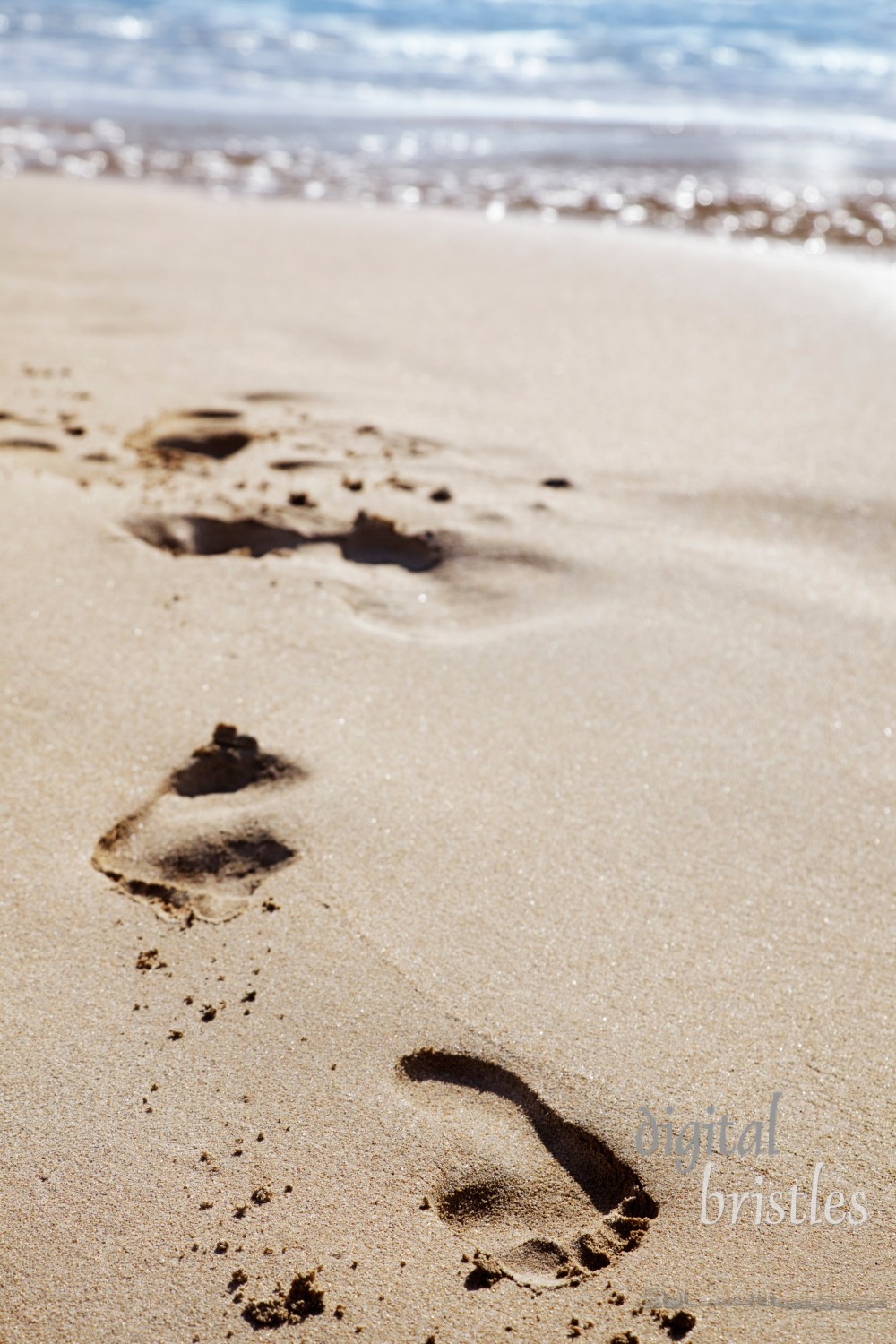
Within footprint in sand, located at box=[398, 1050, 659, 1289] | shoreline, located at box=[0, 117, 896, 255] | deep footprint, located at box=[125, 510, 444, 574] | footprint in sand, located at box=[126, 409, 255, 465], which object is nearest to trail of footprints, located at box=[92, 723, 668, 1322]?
footprint in sand, located at box=[398, 1050, 659, 1289]

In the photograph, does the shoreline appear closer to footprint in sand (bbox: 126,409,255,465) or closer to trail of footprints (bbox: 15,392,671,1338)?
footprint in sand (bbox: 126,409,255,465)

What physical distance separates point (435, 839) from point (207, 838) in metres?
0.33

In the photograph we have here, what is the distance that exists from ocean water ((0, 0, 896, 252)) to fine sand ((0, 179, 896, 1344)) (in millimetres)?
2650

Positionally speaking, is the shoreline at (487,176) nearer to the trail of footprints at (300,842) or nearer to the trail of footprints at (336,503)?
the trail of footprints at (336,503)

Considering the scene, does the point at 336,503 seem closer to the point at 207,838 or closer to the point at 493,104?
the point at 207,838

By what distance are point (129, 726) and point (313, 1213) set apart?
866 millimetres

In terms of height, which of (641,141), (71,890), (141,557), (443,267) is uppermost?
(641,141)

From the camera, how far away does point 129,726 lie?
1.92m

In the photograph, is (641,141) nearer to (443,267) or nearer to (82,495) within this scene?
(443,267)

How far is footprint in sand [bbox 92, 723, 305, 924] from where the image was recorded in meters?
1.66

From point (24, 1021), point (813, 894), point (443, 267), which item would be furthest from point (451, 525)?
point (443, 267)

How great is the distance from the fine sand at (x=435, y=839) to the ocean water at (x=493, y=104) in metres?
2.65

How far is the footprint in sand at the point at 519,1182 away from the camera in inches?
51.0

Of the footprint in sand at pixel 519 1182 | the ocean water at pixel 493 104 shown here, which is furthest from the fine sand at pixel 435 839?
the ocean water at pixel 493 104
